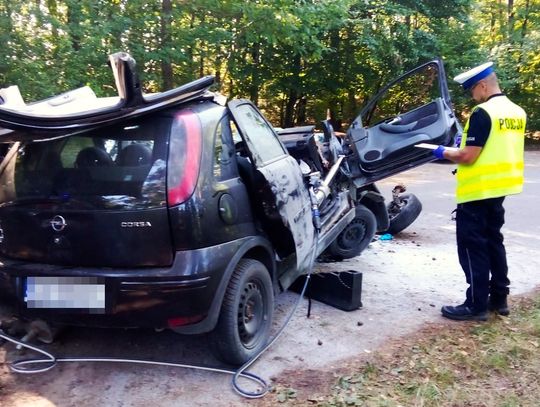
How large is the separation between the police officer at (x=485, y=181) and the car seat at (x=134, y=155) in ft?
7.77

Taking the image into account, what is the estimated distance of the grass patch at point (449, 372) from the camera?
10.7ft

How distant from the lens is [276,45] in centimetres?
1321

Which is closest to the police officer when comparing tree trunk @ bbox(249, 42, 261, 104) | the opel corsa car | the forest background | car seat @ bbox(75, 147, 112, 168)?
the opel corsa car

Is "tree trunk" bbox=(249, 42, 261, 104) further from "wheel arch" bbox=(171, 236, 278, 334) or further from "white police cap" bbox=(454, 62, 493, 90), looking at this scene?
"wheel arch" bbox=(171, 236, 278, 334)

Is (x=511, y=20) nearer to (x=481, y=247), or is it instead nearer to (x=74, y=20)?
(x=74, y=20)

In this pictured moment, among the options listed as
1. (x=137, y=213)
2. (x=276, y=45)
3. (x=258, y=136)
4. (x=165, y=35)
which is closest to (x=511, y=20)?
(x=276, y=45)

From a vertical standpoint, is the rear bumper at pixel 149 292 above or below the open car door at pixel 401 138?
below

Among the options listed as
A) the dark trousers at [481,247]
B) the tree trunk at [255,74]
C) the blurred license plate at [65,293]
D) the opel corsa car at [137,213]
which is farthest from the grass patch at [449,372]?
the tree trunk at [255,74]

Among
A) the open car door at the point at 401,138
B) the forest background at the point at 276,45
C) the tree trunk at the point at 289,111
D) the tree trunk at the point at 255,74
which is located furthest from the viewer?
the tree trunk at the point at 289,111

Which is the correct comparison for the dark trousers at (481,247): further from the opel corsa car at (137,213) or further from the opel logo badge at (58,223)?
the opel logo badge at (58,223)

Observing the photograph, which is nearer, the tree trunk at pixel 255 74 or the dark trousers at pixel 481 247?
the dark trousers at pixel 481 247

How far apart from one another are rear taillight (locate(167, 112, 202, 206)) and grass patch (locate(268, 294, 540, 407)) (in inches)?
52.2

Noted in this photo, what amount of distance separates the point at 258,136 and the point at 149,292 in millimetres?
1514

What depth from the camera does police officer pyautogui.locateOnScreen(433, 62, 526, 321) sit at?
4.21 m
